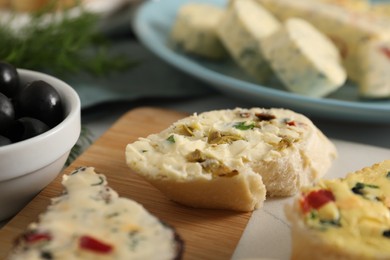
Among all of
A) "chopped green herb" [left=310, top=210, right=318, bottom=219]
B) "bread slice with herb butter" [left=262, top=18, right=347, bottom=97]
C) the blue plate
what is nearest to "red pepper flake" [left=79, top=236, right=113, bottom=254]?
"chopped green herb" [left=310, top=210, right=318, bottom=219]

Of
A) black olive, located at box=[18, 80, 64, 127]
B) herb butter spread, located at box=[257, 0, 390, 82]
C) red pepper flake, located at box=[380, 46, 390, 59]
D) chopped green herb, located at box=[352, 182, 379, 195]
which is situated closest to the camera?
chopped green herb, located at box=[352, 182, 379, 195]

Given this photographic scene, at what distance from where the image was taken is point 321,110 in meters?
2.59

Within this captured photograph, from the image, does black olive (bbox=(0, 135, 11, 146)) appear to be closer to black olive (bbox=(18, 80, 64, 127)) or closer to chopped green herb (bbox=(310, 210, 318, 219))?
black olive (bbox=(18, 80, 64, 127))

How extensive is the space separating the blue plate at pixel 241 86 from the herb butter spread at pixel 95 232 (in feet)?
3.63

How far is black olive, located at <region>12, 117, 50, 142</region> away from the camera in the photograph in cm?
188

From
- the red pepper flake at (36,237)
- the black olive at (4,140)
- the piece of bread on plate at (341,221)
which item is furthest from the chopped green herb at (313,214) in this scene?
→ the black olive at (4,140)

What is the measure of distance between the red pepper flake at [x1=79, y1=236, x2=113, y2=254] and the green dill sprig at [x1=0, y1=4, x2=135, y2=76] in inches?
53.6

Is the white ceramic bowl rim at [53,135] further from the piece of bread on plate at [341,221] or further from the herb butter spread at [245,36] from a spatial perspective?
the herb butter spread at [245,36]

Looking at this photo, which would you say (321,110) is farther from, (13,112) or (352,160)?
(13,112)

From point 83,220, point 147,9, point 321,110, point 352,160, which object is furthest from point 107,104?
point 83,220

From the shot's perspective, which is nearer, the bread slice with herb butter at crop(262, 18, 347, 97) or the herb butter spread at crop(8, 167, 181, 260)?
the herb butter spread at crop(8, 167, 181, 260)

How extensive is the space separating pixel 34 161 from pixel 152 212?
0.38 m

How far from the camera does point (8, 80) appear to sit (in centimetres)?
209

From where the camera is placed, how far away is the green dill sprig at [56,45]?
2.87 meters
